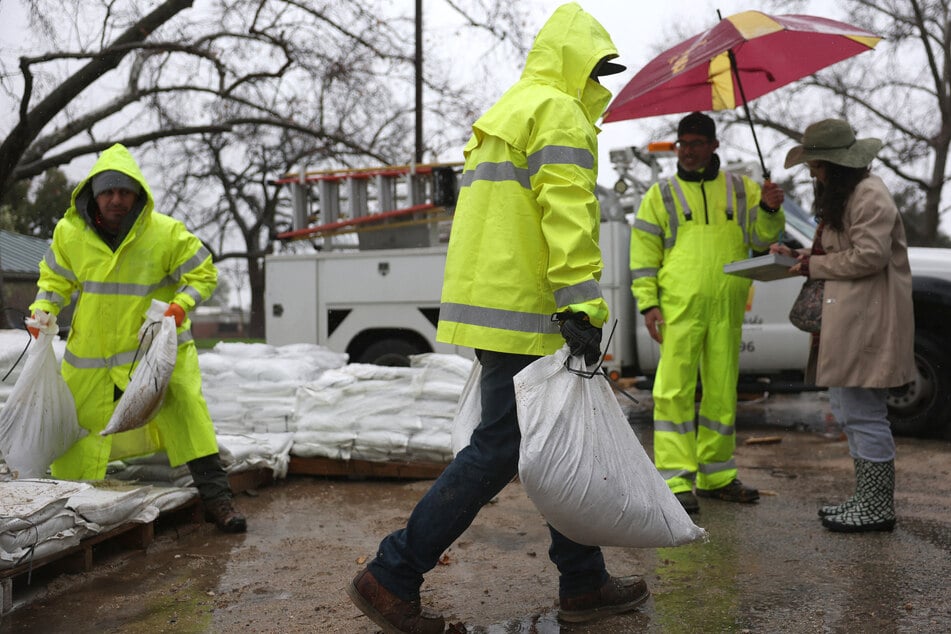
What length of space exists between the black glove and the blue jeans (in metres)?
0.20

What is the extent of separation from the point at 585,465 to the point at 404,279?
571 centimetres

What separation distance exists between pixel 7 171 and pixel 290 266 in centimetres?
383

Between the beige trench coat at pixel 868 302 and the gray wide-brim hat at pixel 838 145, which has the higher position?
the gray wide-brim hat at pixel 838 145

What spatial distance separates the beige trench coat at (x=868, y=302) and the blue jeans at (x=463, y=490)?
1888 mm

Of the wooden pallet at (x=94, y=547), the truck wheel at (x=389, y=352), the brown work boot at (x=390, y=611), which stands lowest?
the wooden pallet at (x=94, y=547)

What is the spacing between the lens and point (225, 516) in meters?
4.07

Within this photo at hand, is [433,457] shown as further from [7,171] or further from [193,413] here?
[7,171]

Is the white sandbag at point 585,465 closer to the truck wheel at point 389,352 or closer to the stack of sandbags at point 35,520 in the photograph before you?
the stack of sandbags at point 35,520

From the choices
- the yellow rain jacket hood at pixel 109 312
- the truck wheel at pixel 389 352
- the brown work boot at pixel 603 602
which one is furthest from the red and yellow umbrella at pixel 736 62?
the truck wheel at pixel 389 352

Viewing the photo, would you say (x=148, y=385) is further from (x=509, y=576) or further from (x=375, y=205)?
(x=375, y=205)

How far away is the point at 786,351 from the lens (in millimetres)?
7293

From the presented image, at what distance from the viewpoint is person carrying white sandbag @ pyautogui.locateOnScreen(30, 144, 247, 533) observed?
4.02 m

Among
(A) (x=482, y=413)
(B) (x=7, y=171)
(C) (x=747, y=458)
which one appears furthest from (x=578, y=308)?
(B) (x=7, y=171)

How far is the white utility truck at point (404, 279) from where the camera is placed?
7.33 m
